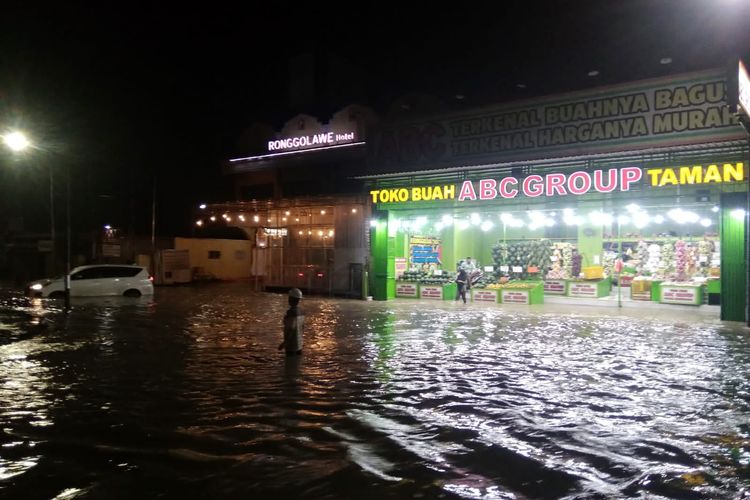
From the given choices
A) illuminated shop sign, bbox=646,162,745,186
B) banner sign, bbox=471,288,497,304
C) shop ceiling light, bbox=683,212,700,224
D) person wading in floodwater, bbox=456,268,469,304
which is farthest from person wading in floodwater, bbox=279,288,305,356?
shop ceiling light, bbox=683,212,700,224

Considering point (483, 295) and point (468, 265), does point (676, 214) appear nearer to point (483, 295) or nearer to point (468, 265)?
point (483, 295)

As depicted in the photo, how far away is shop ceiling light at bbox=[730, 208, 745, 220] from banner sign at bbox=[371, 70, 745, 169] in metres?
1.96

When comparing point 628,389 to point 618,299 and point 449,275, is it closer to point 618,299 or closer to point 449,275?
point 618,299

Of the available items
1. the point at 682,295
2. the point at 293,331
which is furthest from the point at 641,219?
the point at 293,331

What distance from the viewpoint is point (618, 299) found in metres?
21.0

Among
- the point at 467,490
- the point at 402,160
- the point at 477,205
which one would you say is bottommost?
the point at 467,490

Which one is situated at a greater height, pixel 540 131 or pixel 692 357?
pixel 540 131

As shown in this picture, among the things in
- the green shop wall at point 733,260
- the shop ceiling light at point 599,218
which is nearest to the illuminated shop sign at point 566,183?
the green shop wall at point 733,260

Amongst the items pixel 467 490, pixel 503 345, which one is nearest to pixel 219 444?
pixel 467 490

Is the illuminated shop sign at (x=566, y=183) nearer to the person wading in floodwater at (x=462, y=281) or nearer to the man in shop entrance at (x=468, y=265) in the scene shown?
the person wading in floodwater at (x=462, y=281)

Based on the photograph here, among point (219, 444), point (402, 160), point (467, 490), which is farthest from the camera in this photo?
point (402, 160)

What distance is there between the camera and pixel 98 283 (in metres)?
24.0

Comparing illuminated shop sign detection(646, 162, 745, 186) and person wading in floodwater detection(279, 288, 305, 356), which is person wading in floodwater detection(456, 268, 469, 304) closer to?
illuminated shop sign detection(646, 162, 745, 186)

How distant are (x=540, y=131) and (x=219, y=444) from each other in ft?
55.4
